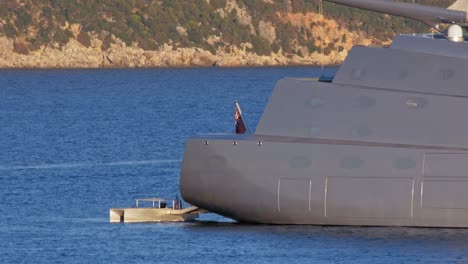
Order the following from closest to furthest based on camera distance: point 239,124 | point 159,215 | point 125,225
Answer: point 125,225 < point 239,124 < point 159,215

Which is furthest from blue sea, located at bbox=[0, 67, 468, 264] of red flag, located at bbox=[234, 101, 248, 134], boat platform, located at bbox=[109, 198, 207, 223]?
red flag, located at bbox=[234, 101, 248, 134]

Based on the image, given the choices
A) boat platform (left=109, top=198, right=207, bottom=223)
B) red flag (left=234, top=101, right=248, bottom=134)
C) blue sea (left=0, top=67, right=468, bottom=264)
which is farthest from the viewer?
boat platform (left=109, top=198, right=207, bottom=223)

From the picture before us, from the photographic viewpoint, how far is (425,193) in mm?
50219

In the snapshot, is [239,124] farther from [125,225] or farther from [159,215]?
[125,225]

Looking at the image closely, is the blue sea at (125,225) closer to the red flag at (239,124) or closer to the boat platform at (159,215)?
the boat platform at (159,215)

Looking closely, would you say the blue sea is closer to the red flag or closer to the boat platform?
the boat platform

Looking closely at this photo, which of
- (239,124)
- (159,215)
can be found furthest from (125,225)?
(239,124)

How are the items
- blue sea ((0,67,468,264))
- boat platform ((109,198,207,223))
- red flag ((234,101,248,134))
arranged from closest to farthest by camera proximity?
blue sea ((0,67,468,264)) → red flag ((234,101,248,134)) → boat platform ((109,198,207,223))

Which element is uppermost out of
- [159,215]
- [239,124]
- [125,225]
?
[239,124]

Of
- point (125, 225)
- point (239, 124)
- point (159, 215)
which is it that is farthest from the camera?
point (159, 215)

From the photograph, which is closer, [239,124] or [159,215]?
[239,124]

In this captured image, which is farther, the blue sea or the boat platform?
the boat platform

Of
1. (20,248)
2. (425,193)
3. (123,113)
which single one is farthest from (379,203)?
(123,113)

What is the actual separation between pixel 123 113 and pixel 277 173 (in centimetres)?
9458
